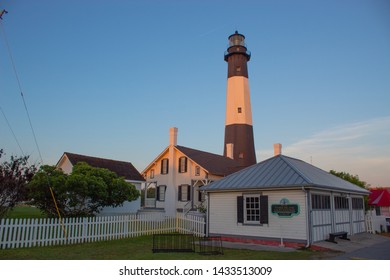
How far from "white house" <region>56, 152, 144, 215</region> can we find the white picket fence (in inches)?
222

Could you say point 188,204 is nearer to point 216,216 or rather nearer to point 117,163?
point 117,163

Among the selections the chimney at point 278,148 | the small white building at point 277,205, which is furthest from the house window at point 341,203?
the chimney at point 278,148

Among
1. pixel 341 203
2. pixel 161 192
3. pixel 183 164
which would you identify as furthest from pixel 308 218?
pixel 161 192

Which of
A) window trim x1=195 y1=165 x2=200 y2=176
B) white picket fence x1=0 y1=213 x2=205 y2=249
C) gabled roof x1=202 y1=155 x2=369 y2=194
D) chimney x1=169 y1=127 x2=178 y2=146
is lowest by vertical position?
white picket fence x1=0 y1=213 x2=205 y2=249

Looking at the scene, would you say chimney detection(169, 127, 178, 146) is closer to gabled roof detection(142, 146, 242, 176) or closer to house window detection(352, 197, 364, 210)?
gabled roof detection(142, 146, 242, 176)

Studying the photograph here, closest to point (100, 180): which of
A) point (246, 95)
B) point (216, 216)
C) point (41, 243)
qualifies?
point (41, 243)

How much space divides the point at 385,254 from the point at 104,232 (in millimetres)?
10996

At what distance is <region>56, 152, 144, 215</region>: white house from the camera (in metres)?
22.6

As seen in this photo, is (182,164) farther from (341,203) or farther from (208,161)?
(341,203)

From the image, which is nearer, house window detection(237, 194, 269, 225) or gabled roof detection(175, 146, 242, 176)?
house window detection(237, 194, 269, 225)

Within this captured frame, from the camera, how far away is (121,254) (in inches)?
434

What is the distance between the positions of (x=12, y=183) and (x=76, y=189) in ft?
8.91

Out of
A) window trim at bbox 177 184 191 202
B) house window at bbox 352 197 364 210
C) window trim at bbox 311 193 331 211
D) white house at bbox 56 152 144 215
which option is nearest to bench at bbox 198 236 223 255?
window trim at bbox 311 193 331 211

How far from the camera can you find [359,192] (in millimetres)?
18812
